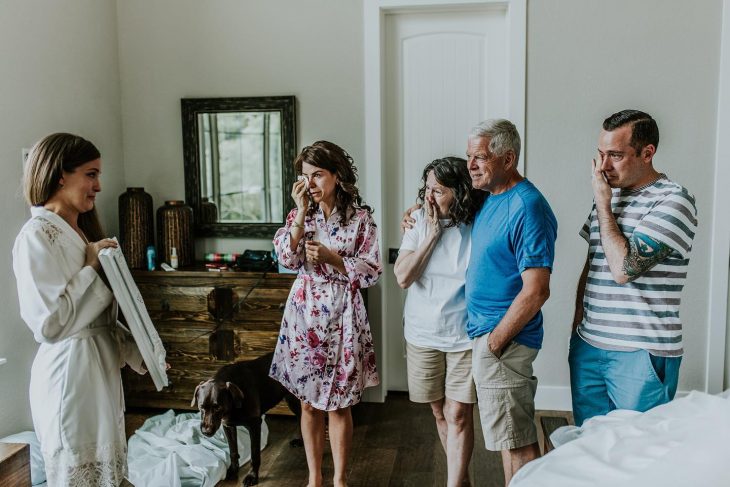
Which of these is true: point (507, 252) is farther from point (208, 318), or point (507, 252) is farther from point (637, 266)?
point (208, 318)

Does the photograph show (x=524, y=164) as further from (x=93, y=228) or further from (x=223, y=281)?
(x=93, y=228)

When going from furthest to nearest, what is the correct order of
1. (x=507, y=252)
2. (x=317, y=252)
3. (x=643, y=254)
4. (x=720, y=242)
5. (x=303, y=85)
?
(x=303, y=85) → (x=720, y=242) → (x=317, y=252) → (x=507, y=252) → (x=643, y=254)

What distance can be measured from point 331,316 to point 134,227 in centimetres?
168

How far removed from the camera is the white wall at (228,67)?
366 centimetres

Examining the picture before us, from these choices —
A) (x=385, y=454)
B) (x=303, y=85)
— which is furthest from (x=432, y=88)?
(x=385, y=454)

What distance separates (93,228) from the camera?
2.11m

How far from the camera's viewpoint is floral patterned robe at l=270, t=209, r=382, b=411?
253 centimetres

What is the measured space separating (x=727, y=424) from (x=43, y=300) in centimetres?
181

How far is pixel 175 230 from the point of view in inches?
145

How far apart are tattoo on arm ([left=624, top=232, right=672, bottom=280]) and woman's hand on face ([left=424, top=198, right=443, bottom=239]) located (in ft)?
2.26

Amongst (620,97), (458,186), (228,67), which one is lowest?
(458,186)

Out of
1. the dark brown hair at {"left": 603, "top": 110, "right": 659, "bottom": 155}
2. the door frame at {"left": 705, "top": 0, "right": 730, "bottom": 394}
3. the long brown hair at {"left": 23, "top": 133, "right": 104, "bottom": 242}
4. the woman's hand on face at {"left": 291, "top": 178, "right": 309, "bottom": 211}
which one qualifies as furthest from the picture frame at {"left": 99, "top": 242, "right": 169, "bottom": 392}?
the door frame at {"left": 705, "top": 0, "right": 730, "bottom": 394}

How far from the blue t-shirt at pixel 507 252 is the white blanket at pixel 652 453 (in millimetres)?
548

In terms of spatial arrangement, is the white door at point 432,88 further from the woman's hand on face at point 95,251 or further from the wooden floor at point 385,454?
the woman's hand on face at point 95,251
